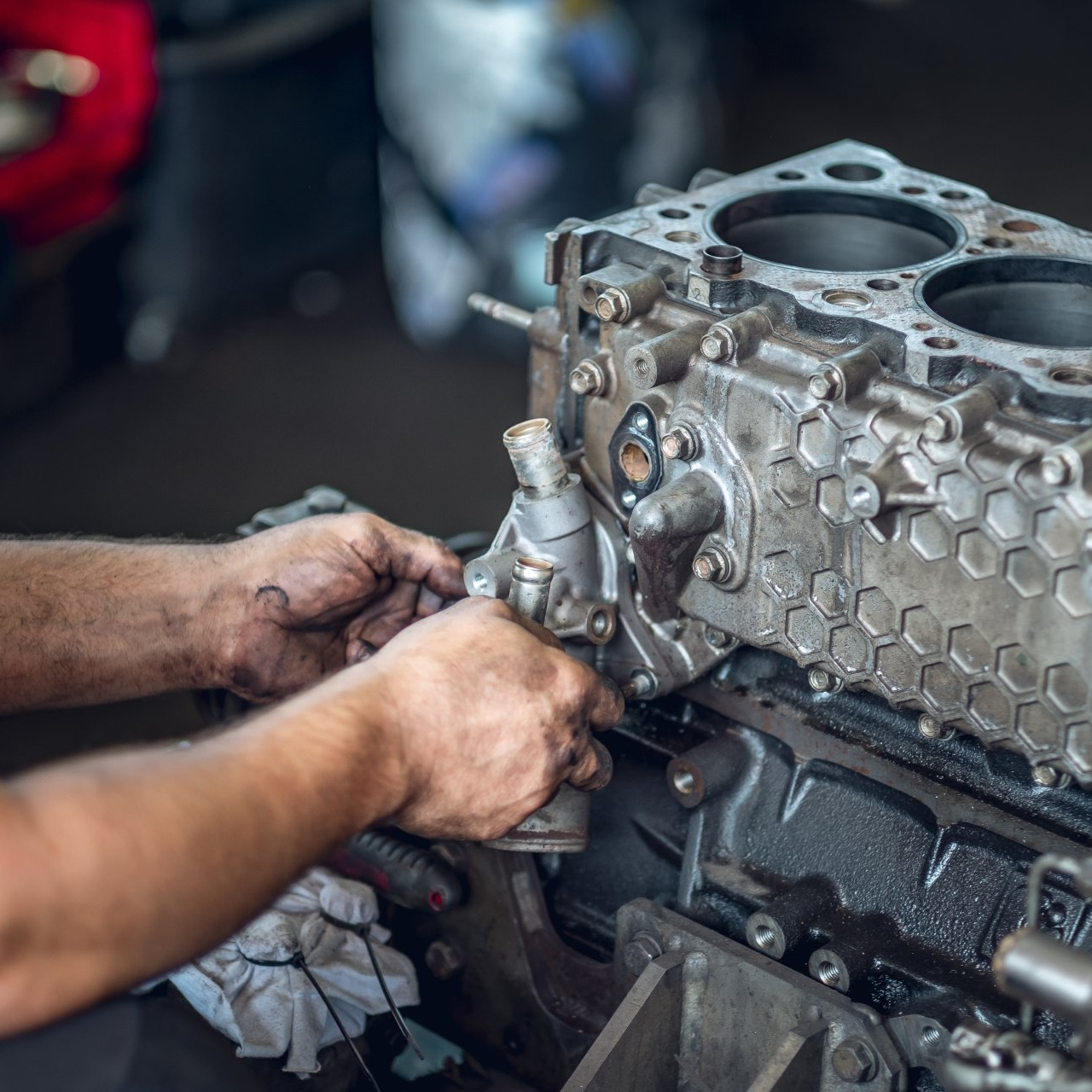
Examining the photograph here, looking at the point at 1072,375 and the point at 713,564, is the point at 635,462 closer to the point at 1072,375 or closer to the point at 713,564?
the point at 713,564

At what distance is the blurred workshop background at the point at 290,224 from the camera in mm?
4301

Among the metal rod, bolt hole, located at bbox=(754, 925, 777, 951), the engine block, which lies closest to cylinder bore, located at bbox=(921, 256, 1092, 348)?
the engine block

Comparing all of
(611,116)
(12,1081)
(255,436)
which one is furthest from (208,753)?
(611,116)

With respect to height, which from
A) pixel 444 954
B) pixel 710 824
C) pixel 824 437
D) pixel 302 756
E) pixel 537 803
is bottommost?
pixel 444 954

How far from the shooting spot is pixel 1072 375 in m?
1.40

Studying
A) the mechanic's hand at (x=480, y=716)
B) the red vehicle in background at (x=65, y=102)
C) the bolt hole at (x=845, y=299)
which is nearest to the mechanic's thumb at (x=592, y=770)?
the mechanic's hand at (x=480, y=716)

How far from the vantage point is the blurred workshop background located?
4.30 metres

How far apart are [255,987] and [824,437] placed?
1.01m

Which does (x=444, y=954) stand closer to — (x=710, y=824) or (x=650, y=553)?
(x=710, y=824)

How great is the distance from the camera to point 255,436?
4566 millimetres

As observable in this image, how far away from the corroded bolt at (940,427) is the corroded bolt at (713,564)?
1.05 feet

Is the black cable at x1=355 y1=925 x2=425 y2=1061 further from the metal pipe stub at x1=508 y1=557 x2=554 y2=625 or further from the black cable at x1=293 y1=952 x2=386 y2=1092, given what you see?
the metal pipe stub at x1=508 y1=557 x2=554 y2=625

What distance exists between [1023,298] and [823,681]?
51 centimetres

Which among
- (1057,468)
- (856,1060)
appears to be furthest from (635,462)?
(856,1060)
